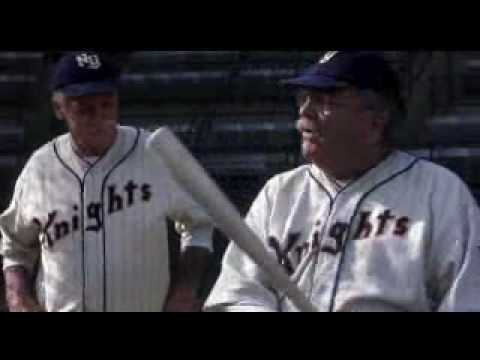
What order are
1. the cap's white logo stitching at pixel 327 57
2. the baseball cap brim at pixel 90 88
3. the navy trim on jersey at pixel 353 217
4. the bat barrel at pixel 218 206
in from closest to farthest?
the bat barrel at pixel 218 206
the navy trim on jersey at pixel 353 217
the cap's white logo stitching at pixel 327 57
the baseball cap brim at pixel 90 88

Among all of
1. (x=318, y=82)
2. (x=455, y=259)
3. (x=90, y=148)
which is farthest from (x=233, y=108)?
(x=455, y=259)

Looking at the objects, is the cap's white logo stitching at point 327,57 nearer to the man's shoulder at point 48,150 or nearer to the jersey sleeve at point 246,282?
the jersey sleeve at point 246,282

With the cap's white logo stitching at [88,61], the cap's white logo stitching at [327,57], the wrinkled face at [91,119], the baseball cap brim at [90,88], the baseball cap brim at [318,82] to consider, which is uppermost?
the cap's white logo stitching at [327,57]

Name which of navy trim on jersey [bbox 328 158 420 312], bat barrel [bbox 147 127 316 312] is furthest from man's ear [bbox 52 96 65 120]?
navy trim on jersey [bbox 328 158 420 312]

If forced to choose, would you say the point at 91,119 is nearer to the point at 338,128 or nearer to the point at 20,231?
the point at 20,231

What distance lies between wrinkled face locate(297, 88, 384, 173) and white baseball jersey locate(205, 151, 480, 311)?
4 cm

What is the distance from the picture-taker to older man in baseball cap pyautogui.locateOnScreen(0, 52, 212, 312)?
2932mm

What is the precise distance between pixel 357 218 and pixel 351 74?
0.87 feet

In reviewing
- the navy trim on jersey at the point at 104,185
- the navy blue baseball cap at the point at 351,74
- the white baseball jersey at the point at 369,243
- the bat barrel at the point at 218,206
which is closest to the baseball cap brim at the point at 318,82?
the navy blue baseball cap at the point at 351,74

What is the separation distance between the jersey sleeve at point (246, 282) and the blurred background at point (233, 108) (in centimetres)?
16

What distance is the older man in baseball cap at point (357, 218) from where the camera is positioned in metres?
2.57
